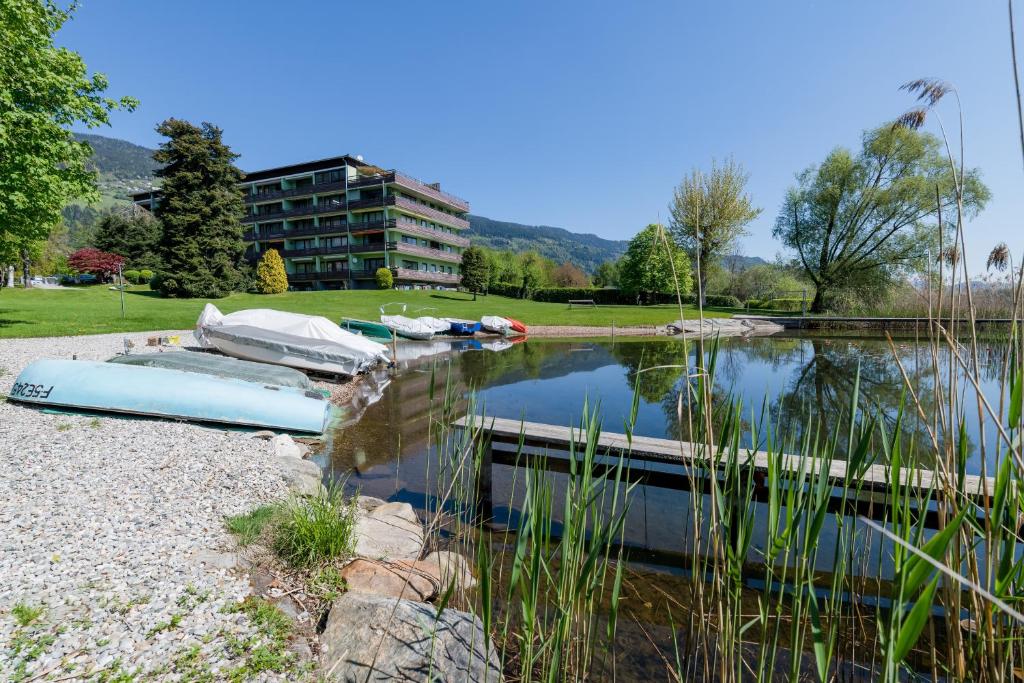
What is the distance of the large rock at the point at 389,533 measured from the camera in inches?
128

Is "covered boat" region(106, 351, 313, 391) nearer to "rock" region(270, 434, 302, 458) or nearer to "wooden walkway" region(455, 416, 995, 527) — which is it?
"rock" region(270, 434, 302, 458)

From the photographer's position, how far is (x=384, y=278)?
119ft

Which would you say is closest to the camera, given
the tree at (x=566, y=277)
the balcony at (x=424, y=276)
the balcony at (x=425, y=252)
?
the balcony at (x=424, y=276)

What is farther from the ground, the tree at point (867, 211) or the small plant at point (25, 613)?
the tree at point (867, 211)

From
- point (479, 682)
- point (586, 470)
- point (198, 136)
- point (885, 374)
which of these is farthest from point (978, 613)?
point (198, 136)

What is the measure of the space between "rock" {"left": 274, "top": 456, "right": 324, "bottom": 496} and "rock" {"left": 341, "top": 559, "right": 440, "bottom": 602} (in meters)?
1.08

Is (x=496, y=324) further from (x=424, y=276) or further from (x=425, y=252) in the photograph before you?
(x=425, y=252)

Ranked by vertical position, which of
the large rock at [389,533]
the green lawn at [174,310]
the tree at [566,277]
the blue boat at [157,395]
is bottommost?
the large rock at [389,533]

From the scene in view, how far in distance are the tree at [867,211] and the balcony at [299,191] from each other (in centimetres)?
3639

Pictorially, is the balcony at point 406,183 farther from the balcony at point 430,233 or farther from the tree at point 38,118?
the tree at point 38,118

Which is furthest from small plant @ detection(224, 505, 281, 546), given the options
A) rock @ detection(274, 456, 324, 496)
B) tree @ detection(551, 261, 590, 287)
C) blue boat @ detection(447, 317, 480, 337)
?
tree @ detection(551, 261, 590, 287)

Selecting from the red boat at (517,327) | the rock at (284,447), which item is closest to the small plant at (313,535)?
the rock at (284,447)

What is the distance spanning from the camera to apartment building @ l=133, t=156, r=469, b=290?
127 feet

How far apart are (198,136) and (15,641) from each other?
1340 inches
